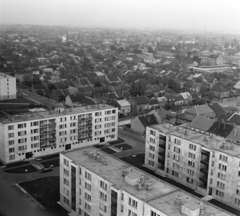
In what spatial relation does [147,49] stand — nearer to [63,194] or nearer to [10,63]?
[10,63]

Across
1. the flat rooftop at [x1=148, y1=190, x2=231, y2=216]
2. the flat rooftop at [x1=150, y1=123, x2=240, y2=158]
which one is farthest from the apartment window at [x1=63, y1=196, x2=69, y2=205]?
the flat rooftop at [x1=150, y1=123, x2=240, y2=158]

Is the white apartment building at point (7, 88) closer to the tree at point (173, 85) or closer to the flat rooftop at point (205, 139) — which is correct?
the tree at point (173, 85)

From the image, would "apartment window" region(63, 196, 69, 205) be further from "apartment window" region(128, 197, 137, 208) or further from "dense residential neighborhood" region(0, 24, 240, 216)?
"apartment window" region(128, 197, 137, 208)

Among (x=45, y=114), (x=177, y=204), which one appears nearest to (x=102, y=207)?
(x=177, y=204)

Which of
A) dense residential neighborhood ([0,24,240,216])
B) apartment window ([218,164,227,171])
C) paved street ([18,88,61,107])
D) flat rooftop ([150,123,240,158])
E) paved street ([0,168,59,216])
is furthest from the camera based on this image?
paved street ([18,88,61,107])

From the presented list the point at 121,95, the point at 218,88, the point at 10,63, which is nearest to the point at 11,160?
the point at 121,95

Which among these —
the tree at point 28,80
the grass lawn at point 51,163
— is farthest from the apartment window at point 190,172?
the tree at point 28,80

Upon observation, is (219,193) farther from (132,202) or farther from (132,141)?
(132,141)
